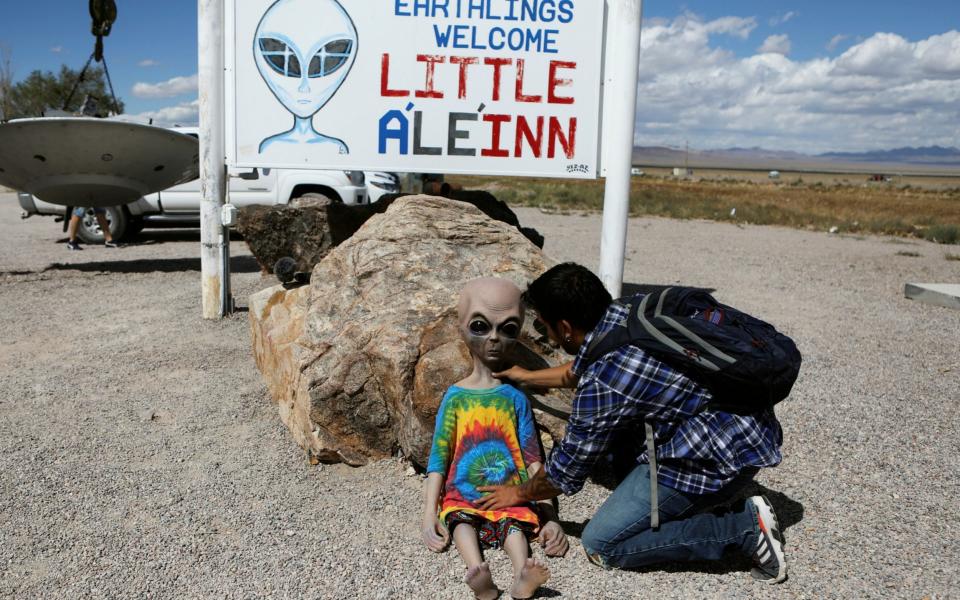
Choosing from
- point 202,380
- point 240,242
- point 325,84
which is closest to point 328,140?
point 325,84

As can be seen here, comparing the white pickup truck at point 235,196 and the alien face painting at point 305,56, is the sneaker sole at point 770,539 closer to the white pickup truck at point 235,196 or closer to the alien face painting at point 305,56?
the alien face painting at point 305,56

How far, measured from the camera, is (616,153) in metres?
A: 6.71

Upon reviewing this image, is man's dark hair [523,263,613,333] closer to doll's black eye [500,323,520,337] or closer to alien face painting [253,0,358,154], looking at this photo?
doll's black eye [500,323,520,337]

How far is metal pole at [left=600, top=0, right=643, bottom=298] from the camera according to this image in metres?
6.61

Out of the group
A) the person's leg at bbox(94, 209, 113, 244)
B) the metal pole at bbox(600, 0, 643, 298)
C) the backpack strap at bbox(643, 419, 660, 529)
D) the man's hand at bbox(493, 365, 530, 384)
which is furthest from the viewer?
the person's leg at bbox(94, 209, 113, 244)

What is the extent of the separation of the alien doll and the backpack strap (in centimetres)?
47

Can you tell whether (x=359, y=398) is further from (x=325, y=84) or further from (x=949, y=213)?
(x=949, y=213)

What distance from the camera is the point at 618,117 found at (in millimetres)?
6688

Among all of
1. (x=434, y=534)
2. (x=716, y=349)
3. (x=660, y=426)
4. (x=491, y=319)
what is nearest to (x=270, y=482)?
(x=434, y=534)

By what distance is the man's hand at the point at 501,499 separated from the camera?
10.6 ft

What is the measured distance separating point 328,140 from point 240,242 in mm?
8498

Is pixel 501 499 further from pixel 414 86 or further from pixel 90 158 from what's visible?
pixel 90 158

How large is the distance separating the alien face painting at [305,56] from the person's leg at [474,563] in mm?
4285

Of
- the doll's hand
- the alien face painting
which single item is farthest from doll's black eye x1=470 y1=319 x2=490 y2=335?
the alien face painting
